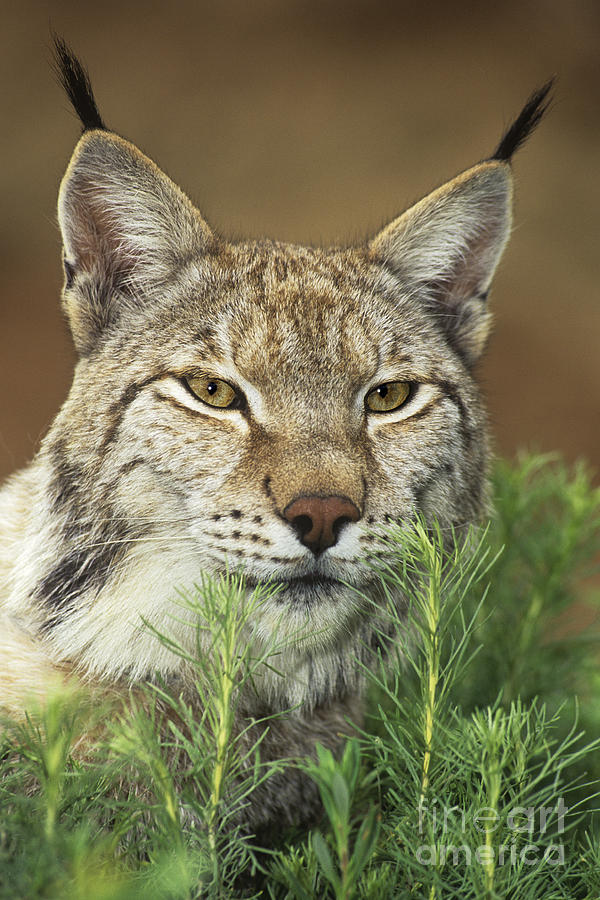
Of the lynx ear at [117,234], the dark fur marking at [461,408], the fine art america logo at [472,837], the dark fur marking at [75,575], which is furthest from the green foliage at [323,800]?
the lynx ear at [117,234]

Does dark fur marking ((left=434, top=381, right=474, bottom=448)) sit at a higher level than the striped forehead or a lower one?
lower

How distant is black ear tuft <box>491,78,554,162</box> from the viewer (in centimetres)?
176

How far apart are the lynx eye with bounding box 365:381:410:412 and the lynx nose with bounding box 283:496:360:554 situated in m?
0.41

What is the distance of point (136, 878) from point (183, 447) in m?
0.86

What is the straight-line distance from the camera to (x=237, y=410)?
1.60m

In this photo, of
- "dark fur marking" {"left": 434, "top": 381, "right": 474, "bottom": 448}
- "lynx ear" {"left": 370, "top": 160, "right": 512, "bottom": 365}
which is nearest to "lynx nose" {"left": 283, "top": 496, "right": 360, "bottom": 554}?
"dark fur marking" {"left": 434, "top": 381, "right": 474, "bottom": 448}

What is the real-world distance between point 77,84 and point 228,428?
2.37ft

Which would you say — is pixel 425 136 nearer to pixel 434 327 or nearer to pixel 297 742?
pixel 434 327

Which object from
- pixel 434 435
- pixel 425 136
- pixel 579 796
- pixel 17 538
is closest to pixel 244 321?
pixel 434 435

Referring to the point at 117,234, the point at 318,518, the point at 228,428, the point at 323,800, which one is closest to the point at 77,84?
the point at 117,234

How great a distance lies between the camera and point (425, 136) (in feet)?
19.6

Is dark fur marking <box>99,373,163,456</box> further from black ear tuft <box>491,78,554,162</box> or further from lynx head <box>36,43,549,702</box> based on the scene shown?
black ear tuft <box>491,78,554,162</box>

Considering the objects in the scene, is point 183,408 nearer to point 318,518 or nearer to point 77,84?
point 318,518

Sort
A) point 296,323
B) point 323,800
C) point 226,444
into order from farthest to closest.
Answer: point 296,323
point 226,444
point 323,800
